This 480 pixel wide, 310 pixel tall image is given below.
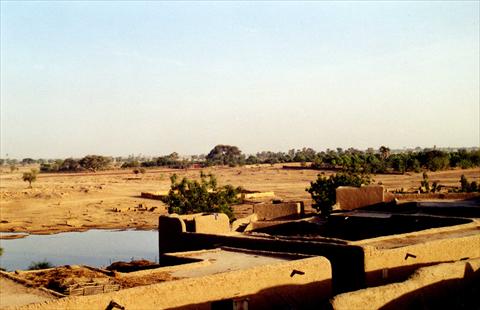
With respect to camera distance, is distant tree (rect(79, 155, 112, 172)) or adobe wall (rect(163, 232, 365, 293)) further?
distant tree (rect(79, 155, 112, 172))

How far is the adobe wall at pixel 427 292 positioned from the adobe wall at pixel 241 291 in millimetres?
2597

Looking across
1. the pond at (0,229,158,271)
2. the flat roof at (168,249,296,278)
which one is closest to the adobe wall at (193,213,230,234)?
the flat roof at (168,249,296,278)

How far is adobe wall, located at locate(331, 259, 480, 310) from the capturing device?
34.4 ft

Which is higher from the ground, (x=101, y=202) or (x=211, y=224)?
(x=211, y=224)

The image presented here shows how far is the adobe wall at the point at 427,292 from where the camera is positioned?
34.4ft

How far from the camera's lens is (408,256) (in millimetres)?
14914

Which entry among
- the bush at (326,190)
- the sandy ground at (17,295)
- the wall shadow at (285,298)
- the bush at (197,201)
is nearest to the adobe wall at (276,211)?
the bush at (197,201)

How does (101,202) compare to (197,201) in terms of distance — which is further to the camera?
(101,202)

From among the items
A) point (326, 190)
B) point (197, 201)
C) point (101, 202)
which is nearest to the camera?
point (197, 201)

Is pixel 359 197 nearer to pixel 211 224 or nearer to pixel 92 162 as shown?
pixel 211 224

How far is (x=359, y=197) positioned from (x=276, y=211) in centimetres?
411

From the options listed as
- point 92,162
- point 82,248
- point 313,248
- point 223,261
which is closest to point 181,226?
point 223,261

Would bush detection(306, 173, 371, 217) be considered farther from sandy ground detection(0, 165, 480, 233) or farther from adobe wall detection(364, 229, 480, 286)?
adobe wall detection(364, 229, 480, 286)

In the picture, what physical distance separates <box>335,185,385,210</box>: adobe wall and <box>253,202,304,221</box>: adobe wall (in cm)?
214
